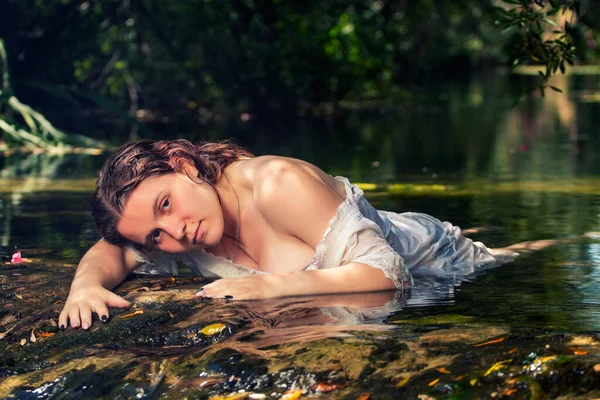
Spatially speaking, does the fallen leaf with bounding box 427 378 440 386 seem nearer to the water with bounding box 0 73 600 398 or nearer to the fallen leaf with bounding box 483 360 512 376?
the water with bounding box 0 73 600 398

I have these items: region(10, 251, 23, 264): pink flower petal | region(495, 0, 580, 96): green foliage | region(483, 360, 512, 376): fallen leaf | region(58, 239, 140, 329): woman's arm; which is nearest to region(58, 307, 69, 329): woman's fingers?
region(58, 239, 140, 329): woman's arm

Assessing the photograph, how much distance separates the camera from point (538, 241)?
5934 millimetres

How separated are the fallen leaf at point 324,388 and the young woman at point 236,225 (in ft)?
3.60

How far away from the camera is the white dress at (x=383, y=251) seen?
452 cm

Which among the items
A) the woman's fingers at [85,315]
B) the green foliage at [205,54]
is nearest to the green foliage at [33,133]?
the green foliage at [205,54]

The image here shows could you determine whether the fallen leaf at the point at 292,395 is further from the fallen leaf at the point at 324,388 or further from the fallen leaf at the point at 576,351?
the fallen leaf at the point at 576,351

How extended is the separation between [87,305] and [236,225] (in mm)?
883

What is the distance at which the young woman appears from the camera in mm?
4426

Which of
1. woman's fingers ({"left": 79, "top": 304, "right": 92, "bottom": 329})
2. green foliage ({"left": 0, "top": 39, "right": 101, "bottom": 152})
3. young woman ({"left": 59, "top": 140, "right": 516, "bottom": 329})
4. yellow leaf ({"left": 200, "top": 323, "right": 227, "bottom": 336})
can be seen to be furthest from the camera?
green foliage ({"left": 0, "top": 39, "right": 101, "bottom": 152})

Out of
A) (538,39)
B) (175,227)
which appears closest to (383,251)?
(175,227)

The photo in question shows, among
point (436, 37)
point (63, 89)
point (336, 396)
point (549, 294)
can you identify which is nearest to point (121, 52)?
point (63, 89)

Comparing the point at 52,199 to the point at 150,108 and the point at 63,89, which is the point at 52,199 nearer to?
the point at 63,89

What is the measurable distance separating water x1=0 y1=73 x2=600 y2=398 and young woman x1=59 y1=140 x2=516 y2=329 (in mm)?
103

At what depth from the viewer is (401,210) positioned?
7219mm
